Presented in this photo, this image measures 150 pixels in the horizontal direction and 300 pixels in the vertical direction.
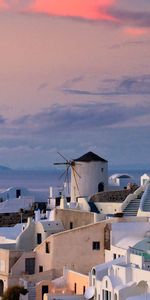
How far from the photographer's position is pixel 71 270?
3403 centimetres

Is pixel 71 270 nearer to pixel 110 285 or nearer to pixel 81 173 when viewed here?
pixel 110 285

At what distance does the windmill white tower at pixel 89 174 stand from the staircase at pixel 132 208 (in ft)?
18.5

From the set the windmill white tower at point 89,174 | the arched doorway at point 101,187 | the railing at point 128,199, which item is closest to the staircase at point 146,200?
the railing at point 128,199

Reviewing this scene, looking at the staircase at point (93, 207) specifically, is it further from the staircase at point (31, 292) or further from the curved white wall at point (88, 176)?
the staircase at point (31, 292)

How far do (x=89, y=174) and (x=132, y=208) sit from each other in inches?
266

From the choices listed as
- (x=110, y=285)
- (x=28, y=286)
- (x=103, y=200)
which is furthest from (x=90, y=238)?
(x=103, y=200)

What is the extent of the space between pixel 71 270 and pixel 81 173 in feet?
40.9

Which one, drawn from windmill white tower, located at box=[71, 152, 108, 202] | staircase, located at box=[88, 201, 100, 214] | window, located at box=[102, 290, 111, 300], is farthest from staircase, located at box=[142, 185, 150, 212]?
window, located at box=[102, 290, 111, 300]

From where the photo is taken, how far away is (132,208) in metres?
39.5

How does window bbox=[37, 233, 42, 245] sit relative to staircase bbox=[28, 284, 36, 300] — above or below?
above

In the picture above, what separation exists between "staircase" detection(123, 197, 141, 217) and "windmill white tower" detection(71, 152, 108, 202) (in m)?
5.65

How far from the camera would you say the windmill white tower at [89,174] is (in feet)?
150

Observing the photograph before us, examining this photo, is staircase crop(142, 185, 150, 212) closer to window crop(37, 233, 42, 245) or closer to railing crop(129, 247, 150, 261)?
window crop(37, 233, 42, 245)

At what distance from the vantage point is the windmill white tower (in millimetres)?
45812
